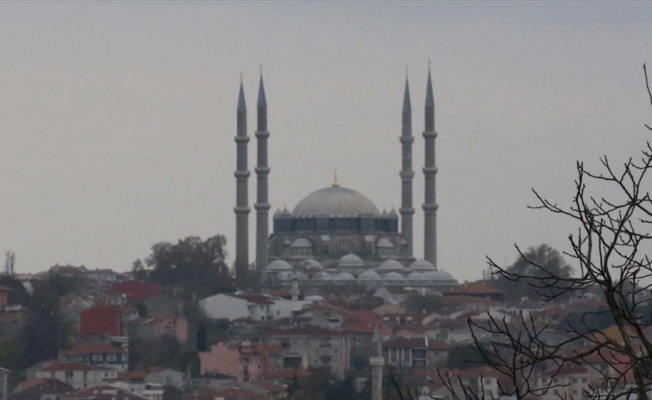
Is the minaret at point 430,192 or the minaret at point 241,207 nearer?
the minaret at point 241,207

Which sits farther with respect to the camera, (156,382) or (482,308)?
(482,308)

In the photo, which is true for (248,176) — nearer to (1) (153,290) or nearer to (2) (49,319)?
(1) (153,290)

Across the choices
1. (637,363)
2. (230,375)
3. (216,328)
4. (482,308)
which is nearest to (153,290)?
(216,328)

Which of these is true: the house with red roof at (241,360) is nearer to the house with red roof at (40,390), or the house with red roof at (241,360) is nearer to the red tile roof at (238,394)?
the red tile roof at (238,394)

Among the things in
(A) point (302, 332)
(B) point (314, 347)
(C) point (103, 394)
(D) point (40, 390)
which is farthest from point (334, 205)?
(C) point (103, 394)

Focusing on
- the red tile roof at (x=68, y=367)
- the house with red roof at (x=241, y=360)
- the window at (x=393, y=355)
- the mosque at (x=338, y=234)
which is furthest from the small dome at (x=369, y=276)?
the red tile roof at (x=68, y=367)
